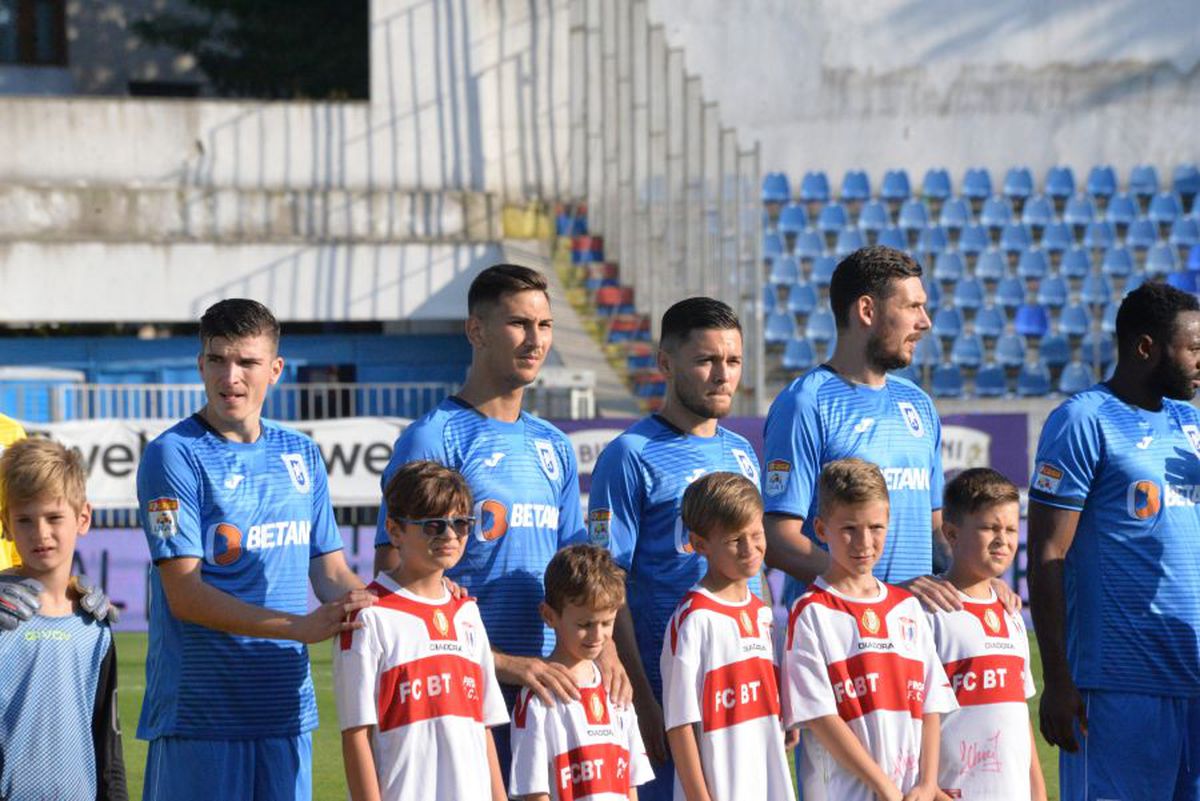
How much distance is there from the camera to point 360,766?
4.42 meters

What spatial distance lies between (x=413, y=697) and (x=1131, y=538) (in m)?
2.26

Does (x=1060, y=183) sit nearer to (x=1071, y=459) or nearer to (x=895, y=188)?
(x=895, y=188)

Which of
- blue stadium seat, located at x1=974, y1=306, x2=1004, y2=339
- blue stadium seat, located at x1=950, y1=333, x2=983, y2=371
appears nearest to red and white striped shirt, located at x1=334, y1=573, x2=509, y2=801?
blue stadium seat, located at x1=950, y1=333, x2=983, y2=371

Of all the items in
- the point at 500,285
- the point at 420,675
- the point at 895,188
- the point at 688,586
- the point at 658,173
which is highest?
the point at 658,173

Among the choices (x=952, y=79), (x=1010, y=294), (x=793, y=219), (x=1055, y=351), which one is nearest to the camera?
(x=1055, y=351)

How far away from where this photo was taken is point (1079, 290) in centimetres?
2097

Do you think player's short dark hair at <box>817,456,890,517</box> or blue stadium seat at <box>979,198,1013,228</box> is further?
blue stadium seat at <box>979,198,1013,228</box>

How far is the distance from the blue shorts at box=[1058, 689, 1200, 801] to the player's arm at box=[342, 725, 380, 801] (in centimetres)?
222

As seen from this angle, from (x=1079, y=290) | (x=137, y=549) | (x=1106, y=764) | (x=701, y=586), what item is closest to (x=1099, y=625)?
(x=1106, y=764)

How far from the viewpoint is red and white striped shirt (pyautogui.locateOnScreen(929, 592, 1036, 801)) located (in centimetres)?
510

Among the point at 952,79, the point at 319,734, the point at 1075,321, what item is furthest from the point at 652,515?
the point at 952,79

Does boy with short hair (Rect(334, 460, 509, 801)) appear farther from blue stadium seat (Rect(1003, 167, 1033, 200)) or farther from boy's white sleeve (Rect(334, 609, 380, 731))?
blue stadium seat (Rect(1003, 167, 1033, 200))

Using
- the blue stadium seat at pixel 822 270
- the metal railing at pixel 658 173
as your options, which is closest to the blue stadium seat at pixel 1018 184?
the blue stadium seat at pixel 822 270

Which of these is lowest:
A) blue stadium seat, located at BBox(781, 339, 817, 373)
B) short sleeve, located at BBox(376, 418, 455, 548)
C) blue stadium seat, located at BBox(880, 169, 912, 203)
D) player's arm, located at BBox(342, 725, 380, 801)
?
player's arm, located at BBox(342, 725, 380, 801)
